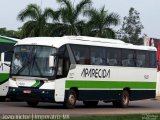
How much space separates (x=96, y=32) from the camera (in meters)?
49.4

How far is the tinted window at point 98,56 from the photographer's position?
87.2 feet

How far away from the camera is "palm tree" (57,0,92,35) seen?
1897 inches

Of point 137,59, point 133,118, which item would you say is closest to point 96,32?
point 137,59

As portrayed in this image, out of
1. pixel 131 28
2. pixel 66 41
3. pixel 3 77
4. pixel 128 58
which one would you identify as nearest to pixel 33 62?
pixel 66 41

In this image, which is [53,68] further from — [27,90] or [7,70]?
[7,70]

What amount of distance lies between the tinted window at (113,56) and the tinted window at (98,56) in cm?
35

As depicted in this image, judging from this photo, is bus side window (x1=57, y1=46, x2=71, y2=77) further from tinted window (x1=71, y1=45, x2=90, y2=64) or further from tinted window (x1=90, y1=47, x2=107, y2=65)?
tinted window (x1=90, y1=47, x2=107, y2=65)

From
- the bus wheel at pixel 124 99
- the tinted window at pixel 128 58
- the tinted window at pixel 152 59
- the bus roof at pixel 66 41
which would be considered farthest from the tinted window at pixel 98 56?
the tinted window at pixel 152 59

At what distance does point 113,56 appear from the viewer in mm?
27922

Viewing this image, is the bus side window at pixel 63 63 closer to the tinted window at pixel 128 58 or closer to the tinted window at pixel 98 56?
the tinted window at pixel 98 56

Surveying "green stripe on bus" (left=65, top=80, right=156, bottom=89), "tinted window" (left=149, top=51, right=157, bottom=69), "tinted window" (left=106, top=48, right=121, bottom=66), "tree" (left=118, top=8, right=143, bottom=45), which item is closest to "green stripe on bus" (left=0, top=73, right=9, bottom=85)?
"green stripe on bus" (left=65, top=80, right=156, bottom=89)

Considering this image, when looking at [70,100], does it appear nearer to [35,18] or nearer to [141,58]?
[141,58]

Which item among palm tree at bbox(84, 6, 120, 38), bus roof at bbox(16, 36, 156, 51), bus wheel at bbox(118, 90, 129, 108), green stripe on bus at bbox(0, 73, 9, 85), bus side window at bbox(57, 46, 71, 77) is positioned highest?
palm tree at bbox(84, 6, 120, 38)

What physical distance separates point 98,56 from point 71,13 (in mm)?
21596
